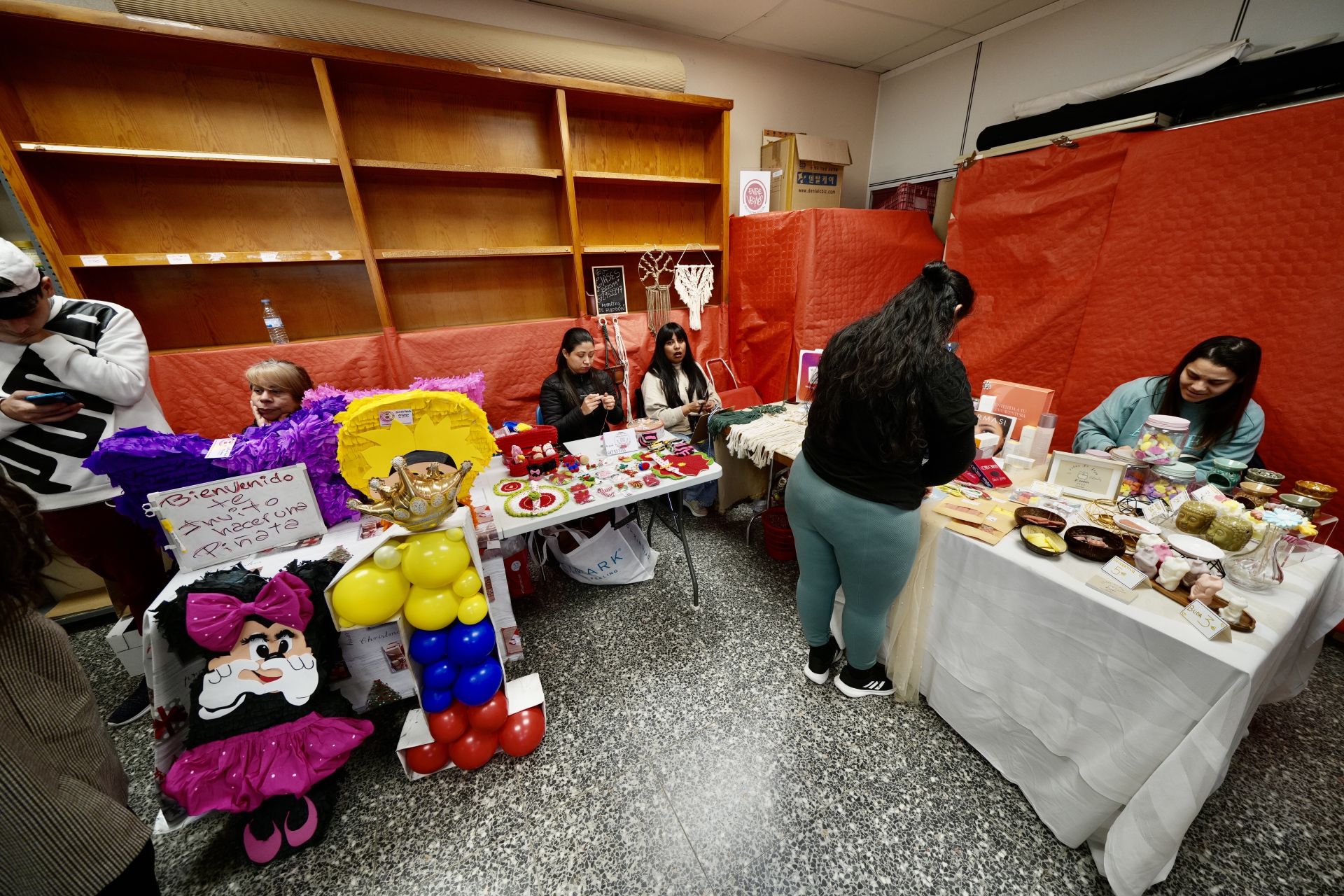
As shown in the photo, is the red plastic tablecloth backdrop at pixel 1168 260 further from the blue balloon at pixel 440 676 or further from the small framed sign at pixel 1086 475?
the blue balloon at pixel 440 676

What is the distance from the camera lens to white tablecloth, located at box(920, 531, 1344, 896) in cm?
90

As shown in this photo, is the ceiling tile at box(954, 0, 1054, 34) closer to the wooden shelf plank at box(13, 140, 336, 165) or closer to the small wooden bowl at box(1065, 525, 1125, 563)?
the small wooden bowl at box(1065, 525, 1125, 563)

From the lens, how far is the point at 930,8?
101 inches

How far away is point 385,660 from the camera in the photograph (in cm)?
145

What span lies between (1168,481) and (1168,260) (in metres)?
1.43

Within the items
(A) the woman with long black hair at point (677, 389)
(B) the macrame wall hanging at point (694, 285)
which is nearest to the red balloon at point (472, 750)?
(A) the woman with long black hair at point (677, 389)

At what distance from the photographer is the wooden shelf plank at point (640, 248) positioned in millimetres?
2835

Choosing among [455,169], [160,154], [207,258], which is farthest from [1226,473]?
[160,154]

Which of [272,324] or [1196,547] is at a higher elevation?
[272,324]

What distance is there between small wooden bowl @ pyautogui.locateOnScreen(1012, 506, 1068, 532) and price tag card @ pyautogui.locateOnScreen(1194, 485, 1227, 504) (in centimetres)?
29

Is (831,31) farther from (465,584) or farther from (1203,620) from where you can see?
(465,584)

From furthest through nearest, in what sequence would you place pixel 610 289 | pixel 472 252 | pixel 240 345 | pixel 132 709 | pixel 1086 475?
pixel 610 289, pixel 472 252, pixel 240 345, pixel 132 709, pixel 1086 475

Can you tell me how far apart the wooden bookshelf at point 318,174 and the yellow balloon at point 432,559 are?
1.86 metres

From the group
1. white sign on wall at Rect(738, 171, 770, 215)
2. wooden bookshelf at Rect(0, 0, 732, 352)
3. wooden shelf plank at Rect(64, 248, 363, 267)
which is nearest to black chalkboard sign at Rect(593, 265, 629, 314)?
wooden bookshelf at Rect(0, 0, 732, 352)
